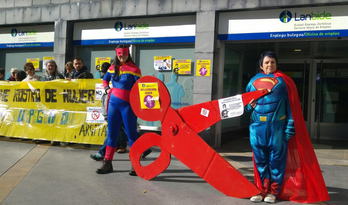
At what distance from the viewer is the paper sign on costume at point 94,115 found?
7.14m

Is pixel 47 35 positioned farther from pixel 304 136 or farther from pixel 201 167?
pixel 304 136

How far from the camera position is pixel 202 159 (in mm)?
4094

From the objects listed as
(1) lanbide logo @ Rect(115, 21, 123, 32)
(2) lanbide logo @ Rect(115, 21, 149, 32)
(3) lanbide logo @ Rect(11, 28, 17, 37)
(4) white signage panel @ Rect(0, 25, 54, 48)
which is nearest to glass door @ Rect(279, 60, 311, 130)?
(2) lanbide logo @ Rect(115, 21, 149, 32)

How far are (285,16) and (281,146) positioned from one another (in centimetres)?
423

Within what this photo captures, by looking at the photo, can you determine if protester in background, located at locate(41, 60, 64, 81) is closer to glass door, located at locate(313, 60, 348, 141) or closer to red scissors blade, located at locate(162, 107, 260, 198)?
red scissors blade, located at locate(162, 107, 260, 198)

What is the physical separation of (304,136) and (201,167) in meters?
1.25

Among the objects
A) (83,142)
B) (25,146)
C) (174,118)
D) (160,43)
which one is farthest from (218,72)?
(25,146)

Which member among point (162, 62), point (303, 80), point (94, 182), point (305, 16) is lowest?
point (94, 182)

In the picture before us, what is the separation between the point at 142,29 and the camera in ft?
28.5

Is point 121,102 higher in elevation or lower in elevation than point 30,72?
lower

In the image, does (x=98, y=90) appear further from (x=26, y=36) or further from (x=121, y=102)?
(x=26, y=36)

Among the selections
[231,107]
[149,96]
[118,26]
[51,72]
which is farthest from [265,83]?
[118,26]

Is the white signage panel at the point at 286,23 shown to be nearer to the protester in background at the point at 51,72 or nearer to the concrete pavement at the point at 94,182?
the concrete pavement at the point at 94,182

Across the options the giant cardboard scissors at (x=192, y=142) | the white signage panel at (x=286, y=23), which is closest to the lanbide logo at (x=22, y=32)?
the white signage panel at (x=286, y=23)
